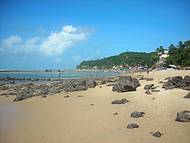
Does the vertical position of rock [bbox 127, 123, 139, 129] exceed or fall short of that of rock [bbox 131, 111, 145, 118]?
it falls short

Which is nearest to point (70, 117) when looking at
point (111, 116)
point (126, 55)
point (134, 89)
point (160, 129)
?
point (111, 116)

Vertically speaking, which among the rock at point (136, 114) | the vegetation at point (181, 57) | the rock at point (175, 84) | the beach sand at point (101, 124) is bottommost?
the beach sand at point (101, 124)

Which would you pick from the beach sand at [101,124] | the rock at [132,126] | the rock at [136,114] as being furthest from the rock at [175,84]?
the rock at [132,126]

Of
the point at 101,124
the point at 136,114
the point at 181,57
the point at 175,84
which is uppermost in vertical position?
the point at 181,57

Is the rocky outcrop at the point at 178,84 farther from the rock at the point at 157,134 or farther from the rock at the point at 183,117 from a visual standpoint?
the rock at the point at 157,134

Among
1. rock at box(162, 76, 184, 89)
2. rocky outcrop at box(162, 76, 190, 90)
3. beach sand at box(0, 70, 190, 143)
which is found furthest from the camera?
rock at box(162, 76, 184, 89)

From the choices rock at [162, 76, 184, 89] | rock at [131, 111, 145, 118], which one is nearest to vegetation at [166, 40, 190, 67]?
rock at [162, 76, 184, 89]

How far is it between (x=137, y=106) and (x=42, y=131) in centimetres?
560

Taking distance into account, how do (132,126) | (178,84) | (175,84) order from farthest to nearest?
(175,84), (178,84), (132,126)

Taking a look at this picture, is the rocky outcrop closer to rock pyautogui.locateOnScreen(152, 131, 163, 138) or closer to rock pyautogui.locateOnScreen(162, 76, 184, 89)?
rock pyautogui.locateOnScreen(162, 76, 184, 89)

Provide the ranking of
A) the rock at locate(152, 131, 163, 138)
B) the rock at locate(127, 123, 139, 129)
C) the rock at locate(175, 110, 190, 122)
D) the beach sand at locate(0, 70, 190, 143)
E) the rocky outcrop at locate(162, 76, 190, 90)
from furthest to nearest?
the rocky outcrop at locate(162, 76, 190, 90) → the rock at locate(175, 110, 190, 122) → the rock at locate(127, 123, 139, 129) → the beach sand at locate(0, 70, 190, 143) → the rock at locate(152, 131, 163, 138)

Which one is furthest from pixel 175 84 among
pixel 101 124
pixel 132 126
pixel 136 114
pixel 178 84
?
pixel 132 126

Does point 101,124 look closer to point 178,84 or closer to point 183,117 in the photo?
point 183,117

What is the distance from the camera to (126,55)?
17550 cm
